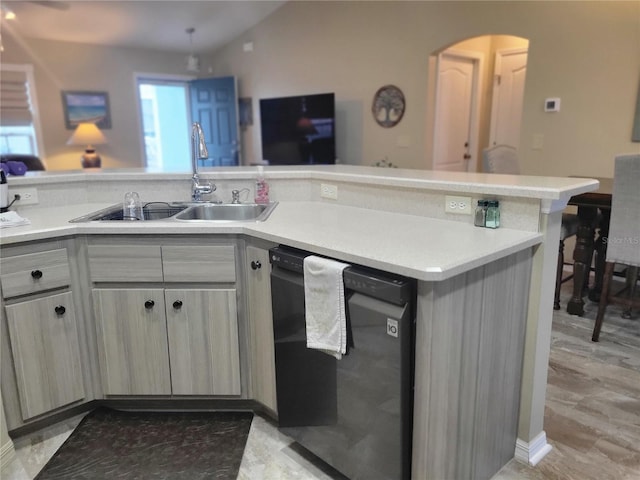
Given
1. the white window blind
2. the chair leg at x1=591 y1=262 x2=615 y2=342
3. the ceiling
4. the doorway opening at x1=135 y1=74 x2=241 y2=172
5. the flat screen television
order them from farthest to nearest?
the doorway opening at x1=135 y1=74 x2=241 y2=172
the white window blind
the flat screen television
the ceiling
the chair leg at x1=591 y1=262 x2=615 y2=342

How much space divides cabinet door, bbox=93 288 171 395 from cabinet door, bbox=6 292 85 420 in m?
0.12

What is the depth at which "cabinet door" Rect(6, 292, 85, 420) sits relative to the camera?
1.95 m

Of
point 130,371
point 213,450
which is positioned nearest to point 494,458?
point 213,450

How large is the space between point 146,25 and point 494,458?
244 inches

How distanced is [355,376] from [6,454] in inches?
57.3

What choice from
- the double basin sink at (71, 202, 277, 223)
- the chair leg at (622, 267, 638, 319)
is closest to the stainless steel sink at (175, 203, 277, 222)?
the double basin sink at (71, 202, 277, 223)

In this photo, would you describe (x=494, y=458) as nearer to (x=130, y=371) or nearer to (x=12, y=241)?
(x=130, y=371)

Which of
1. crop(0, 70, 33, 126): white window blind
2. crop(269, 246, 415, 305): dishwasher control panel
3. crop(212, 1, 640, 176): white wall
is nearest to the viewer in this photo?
crop(269, 246, 415, 305): dishwasher control panel

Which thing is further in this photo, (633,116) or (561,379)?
(633,116)

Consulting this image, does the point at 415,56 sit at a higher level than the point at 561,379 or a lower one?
higher

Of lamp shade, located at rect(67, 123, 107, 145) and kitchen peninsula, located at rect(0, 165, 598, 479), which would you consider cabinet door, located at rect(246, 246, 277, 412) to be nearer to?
kitchen peninsula, located at rect(0, 165, 598, 479)

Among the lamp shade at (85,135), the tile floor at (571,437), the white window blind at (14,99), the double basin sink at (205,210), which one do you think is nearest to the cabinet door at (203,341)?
the tile floor at (571,437)

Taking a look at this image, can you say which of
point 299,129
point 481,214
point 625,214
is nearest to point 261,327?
point 481,214

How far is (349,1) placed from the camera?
5352 mm
